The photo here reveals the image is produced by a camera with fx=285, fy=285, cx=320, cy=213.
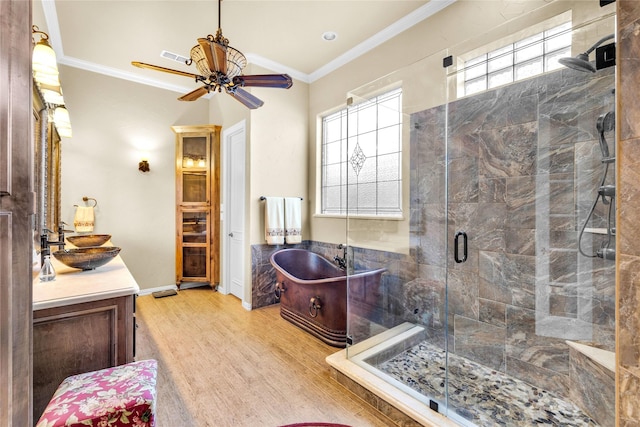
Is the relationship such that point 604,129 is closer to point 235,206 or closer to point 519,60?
point 519,60

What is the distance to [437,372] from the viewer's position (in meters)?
2.22

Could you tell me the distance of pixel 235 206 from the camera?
4.18 meters

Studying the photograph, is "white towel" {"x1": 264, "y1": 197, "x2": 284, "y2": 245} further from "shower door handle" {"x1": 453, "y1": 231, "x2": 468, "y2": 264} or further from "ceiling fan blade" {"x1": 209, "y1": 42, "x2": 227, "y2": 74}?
"shower door handle" {"x1": 453, "y1": 231, "x2": 468, "y2": 264}

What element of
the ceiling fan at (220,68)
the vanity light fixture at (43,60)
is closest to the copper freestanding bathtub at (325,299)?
the ceiling fan at (220,68)

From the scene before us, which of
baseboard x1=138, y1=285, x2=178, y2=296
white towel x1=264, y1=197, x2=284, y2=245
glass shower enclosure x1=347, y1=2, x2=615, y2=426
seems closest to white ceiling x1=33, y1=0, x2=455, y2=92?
glass shower enclosure x1=347, y1=2, x2=615, y2=426

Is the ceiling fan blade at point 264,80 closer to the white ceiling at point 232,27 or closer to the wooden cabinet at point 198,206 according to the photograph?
the white ceiling at point 232,27

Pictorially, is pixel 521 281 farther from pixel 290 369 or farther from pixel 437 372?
pixel 290 369

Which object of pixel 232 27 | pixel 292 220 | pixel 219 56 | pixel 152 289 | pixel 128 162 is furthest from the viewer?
pixel 152 289

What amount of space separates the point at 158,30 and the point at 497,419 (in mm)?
4493

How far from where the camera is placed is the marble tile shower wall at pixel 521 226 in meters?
1.92

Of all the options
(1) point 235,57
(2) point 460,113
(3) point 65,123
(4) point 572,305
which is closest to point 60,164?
(3) point 65,123

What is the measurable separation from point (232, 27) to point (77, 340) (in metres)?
3.03

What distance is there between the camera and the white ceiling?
2693 mm

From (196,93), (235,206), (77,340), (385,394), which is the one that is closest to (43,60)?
(196,93)
